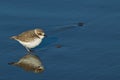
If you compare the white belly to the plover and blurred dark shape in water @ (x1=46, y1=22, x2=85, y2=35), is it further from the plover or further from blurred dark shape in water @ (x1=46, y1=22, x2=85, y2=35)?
blurred dark shape in water @ (x1=46, y1=22, x2=85, y2=35)

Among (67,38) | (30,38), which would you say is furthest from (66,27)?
(30,38)

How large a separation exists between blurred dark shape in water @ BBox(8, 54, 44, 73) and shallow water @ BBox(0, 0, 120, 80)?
100 millimetres

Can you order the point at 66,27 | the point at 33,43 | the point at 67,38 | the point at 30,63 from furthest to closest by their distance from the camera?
the point at 66,27
the point at 67,38
the point at 33,43
the point at 30,63

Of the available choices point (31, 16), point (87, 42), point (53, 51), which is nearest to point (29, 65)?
point (53, 51)

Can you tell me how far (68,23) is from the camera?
10.2 metres

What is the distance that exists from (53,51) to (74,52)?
1.42 ft

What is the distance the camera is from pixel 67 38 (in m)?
9.59

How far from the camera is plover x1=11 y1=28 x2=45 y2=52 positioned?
9125mm

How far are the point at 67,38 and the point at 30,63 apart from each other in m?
1.28

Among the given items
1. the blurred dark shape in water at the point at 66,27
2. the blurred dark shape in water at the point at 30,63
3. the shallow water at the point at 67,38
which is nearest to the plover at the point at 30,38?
the shallow water at the point at 67,38

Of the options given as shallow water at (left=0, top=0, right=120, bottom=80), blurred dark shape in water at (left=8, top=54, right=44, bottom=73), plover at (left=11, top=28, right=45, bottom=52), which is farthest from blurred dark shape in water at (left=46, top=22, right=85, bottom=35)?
blurred dark shape in water at (left=8, top=54, right=44, bottom=73)

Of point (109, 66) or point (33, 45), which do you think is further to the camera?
point (33, 45)

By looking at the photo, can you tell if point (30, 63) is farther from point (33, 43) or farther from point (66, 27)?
point (66, 27)

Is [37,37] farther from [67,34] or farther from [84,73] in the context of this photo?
[84,73]
